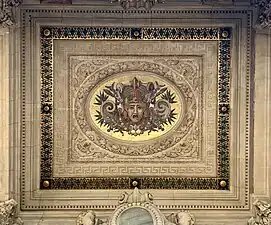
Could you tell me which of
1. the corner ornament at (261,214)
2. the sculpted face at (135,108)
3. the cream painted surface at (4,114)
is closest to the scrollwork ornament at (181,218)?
the corner ornament at (261,214)

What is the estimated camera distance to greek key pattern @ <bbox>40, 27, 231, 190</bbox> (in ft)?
20.8

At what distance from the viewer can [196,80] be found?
6430 mm

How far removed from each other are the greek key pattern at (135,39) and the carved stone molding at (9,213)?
38 centimetres

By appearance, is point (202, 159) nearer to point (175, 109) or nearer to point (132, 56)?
point (175, 109)

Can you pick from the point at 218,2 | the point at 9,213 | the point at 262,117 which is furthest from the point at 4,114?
the point at 262,117

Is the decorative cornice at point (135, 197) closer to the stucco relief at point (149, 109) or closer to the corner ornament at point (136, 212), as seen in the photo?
the corner ornament at point (136, 212)

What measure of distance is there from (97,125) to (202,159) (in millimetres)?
1027

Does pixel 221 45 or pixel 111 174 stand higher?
pixel 221 45

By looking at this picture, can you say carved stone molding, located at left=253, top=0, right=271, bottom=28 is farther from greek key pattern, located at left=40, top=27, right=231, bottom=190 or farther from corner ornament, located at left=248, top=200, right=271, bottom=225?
corner ornament, located at left=248, top=200, right=271, bottom=225

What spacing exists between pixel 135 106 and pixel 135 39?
612 mm

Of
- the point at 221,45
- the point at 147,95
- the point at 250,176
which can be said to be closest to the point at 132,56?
the point at 147,95

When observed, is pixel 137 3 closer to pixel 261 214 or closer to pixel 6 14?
pixel 6 14

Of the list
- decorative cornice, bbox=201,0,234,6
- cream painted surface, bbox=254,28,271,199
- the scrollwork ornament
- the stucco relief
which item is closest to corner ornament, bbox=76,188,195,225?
the scrollwork ornament

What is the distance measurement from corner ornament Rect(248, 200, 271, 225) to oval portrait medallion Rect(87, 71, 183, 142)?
3.47ft
